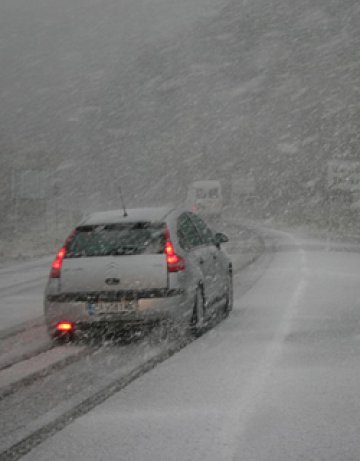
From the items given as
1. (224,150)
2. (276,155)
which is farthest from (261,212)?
(224,150)

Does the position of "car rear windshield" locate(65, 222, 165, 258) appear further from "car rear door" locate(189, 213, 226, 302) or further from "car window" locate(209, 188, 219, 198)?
"car window" locate(209, 188, 219, 198)

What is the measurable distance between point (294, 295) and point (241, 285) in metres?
2.11

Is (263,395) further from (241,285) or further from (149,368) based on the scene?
(241,285)

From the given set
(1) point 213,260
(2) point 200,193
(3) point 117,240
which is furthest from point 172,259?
(2) point 200,193

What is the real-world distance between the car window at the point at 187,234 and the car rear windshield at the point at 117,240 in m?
0.41

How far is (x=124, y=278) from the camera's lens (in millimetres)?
8734

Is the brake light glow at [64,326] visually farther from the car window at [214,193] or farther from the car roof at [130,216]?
the car window at [214,193]

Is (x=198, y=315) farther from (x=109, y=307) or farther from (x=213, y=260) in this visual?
(x=213, y=260)

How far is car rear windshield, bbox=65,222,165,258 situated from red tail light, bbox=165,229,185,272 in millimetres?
62

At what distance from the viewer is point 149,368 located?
7.37 metres

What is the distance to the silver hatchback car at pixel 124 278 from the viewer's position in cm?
867

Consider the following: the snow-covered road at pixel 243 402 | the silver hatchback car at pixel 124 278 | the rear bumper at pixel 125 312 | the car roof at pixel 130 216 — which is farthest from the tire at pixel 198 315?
the car roof at pixel 130 216

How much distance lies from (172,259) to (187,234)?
106cm

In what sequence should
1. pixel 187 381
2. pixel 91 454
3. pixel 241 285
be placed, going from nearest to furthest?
pixel 91 454 < pixel 187 381 < pixel 241 285
